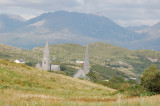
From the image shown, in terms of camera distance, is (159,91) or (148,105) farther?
(159,91)

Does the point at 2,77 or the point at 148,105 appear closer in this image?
the point at 148,105

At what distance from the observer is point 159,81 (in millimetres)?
29078

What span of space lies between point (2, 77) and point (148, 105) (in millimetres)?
33282

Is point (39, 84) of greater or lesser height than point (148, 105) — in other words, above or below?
below

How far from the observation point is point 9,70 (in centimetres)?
4362

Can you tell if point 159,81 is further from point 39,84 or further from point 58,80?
point 58,80

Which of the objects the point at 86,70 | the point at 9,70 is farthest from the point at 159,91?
the point at 86,70

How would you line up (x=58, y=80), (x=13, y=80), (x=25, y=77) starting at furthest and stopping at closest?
1. (x=58, y=80)
2. (x=25, y=77)
3. (x=13, y=80)

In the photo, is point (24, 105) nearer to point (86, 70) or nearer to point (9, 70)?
point (9, 70)

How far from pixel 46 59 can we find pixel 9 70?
126 m

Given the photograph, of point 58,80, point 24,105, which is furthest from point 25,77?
point 24,105

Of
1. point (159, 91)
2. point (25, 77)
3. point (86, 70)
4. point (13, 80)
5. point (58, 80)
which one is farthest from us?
point (86, 70)

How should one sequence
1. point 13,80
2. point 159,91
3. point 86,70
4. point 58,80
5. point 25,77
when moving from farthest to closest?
point 86,70, point 58,80, point 25,77, point 13,80, point 159,91

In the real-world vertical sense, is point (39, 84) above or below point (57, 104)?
below
